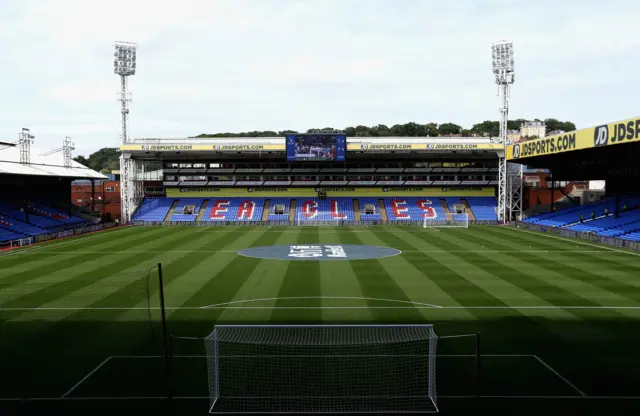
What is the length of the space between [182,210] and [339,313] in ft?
162

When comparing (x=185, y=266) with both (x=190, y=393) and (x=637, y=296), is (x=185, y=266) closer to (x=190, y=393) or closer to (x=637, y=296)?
(x=190, y=393)

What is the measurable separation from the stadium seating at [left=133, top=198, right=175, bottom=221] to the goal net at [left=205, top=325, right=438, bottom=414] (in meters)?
49.3

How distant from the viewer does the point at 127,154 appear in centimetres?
6012

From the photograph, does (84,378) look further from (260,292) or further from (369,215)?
(369,215)

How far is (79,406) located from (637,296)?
68.2ft

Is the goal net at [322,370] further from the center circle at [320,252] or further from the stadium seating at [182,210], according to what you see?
the stadium seating at [182,210]

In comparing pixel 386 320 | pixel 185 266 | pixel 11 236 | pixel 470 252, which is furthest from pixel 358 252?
pixel 11 236

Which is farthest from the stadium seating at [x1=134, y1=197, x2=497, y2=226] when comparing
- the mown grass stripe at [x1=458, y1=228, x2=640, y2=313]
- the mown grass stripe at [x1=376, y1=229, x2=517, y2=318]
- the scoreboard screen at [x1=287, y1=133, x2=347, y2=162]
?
the mown grass stripe at [x1=458, y1=228, x2=640, y2=313]

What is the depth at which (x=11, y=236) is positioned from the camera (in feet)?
130

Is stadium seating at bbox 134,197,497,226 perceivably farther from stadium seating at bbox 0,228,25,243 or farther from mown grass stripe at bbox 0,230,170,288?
stadium seating at bbox 0,228,25,243

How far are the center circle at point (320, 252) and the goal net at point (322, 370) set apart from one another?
15.2m

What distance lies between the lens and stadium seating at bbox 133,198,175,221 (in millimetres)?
60944

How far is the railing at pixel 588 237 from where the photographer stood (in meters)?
33.4

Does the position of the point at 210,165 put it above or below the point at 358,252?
above
